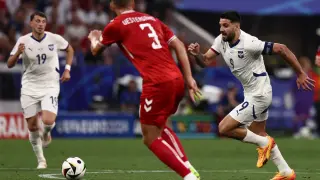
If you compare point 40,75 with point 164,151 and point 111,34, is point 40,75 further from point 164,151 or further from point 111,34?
point 164,151

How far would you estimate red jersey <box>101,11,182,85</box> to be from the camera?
33.2 ft

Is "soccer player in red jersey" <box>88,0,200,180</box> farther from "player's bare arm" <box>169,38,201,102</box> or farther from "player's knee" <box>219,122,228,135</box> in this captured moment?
"player's knee" <box>219,122,228,135</box>

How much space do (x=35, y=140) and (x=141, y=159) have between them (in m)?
2.83

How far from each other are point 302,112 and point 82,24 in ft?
24.1

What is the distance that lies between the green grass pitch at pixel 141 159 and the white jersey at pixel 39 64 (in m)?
1.42

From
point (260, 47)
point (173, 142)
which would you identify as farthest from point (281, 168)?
point (173, 142)

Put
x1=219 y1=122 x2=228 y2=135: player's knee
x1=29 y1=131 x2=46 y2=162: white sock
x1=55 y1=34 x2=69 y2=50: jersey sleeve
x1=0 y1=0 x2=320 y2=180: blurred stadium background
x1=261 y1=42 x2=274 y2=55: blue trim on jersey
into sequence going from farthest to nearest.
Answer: x1=0 y1=0 x2=320 y2=180: blurred stadium background, x1=55 y1=34 x2=69 y2=50: jersey sleeve, x1=29 y1=131 x2=46 y2=162: white sock, x1=219 y1=122 x2=228 y2=135: player's knee, x1=261 y1=42 x2=274 y2=55: blue trim on jersey

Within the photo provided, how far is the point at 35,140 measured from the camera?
50.6ft

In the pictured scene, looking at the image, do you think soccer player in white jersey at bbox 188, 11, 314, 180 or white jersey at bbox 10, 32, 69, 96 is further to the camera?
white jersey at bbox 10, 32, 69, 96

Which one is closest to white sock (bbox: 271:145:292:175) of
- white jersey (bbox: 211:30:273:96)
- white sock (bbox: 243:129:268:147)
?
white sock (bbox: 243:129:268:147)

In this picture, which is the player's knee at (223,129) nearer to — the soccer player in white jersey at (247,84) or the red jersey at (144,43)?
the soccer player in white jersey at (247,84)

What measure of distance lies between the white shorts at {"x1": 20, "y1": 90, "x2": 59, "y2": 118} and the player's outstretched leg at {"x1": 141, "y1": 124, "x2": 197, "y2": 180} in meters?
5.95

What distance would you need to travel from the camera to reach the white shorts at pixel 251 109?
1277 cm

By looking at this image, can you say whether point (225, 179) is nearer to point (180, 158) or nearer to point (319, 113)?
point (180, 158)
